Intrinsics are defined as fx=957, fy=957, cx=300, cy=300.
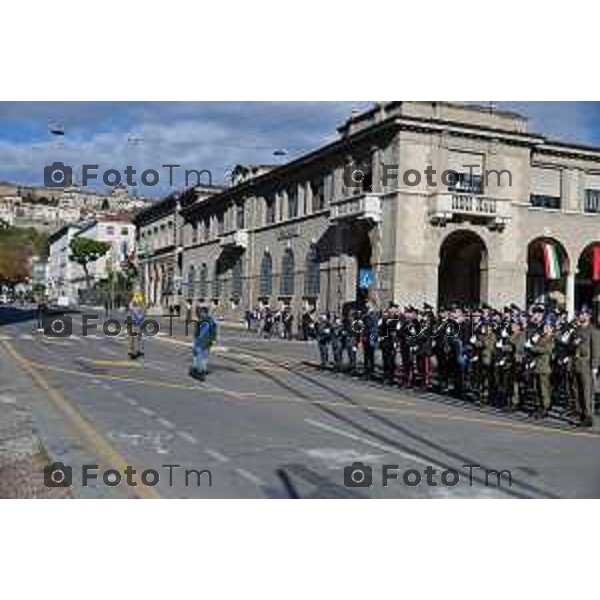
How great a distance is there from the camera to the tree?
64.4m

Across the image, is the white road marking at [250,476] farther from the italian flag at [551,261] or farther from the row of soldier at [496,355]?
the italian flag at [551,261]

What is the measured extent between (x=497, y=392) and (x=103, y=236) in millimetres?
54853

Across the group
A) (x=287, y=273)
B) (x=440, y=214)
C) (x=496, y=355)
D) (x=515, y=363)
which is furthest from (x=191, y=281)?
(x=515, y=363)

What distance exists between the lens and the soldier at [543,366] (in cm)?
1714

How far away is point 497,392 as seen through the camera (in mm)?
18891

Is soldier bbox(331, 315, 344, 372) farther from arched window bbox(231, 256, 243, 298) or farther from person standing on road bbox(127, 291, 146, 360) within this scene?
arched window bbox(231, 256, 243, 298)

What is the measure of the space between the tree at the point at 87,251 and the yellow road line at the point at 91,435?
45.3 m

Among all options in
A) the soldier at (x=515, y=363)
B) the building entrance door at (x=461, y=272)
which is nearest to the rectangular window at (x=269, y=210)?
the building entrance door at (x=461, y=272)

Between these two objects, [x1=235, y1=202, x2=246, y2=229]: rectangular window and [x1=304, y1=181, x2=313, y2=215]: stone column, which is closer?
[x1=304, y1=181, x2=313, y2=215]: stone column

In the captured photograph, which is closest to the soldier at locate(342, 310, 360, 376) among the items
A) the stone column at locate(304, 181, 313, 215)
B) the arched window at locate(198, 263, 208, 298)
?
the stone column at locate(304, 181, 313, 215)

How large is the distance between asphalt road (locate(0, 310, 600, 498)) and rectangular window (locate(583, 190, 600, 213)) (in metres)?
29.3

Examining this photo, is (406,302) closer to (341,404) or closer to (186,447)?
(341,404)

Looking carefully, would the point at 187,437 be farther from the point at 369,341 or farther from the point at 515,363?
the point at 369,341

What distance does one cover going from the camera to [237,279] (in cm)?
6350
